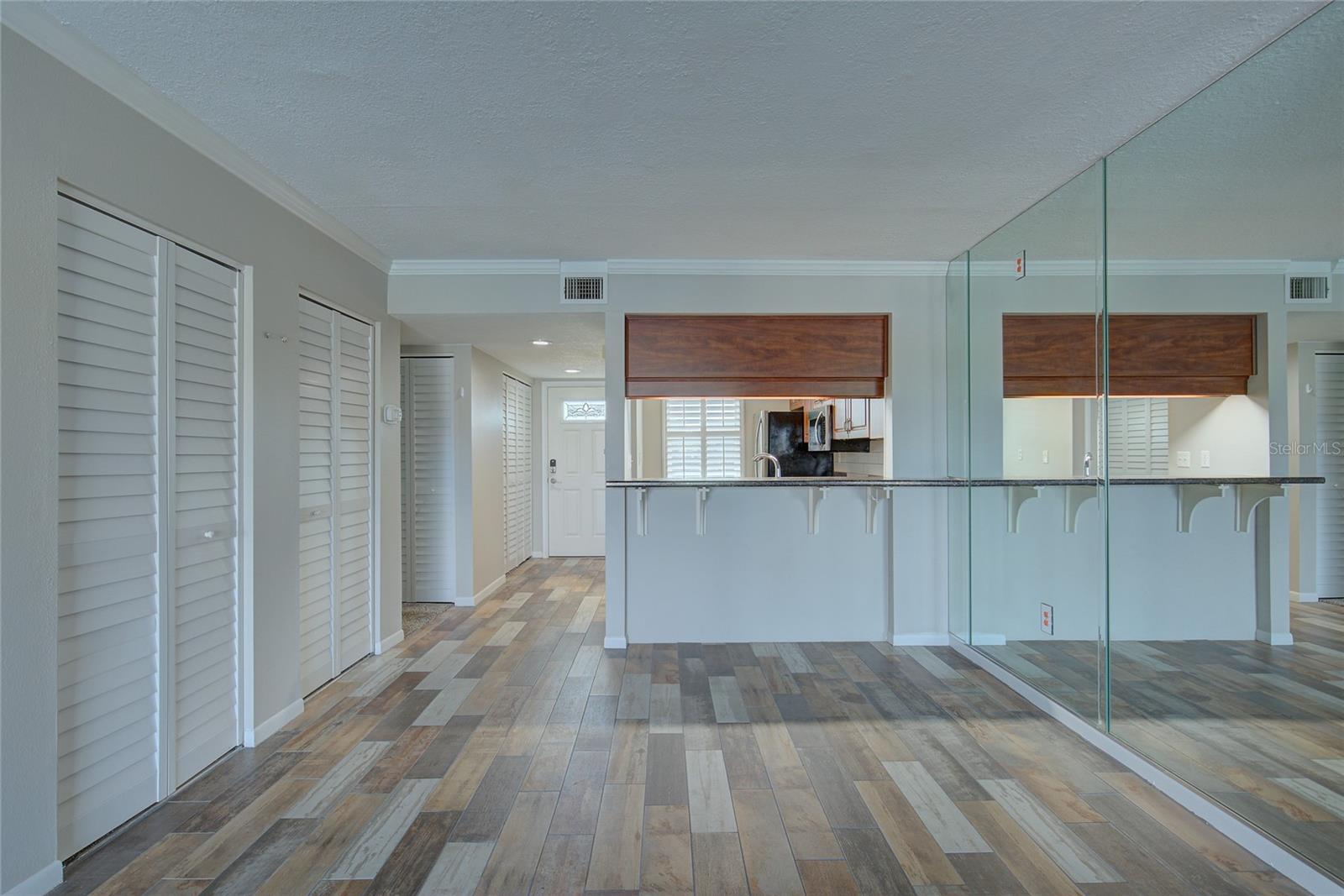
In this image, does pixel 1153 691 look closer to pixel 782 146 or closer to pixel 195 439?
pixel 782 146

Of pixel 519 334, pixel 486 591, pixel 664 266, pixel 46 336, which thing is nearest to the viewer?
pixel 46 336

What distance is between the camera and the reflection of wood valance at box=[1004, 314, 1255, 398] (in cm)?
215

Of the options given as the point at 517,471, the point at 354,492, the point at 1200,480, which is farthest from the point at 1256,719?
the point at 517,471

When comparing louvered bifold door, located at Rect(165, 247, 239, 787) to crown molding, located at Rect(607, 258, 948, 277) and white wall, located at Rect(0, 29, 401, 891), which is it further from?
crown molding, located at Rect(607, 258, 948, 277)

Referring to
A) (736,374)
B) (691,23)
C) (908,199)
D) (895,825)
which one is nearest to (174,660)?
(895,825)

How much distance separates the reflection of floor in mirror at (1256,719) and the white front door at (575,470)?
19.0ft

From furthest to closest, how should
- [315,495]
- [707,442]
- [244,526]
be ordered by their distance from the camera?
[707,442]
[315,495]
[244,526]

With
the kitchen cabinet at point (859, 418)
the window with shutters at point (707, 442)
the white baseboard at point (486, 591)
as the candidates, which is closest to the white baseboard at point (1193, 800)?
the kitchen cabinet at point (859, 418)

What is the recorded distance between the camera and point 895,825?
2246mm

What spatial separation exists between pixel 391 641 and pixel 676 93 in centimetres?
356

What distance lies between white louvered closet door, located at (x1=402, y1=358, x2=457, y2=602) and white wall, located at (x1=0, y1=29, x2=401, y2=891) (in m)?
Result: 2.52

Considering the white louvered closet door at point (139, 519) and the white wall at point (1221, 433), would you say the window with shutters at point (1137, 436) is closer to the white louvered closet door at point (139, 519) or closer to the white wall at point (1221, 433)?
the white wall at point (1221, 433)

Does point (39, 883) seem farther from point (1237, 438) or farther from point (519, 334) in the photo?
→ point (519, 334)

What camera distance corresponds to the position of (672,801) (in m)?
2.42
